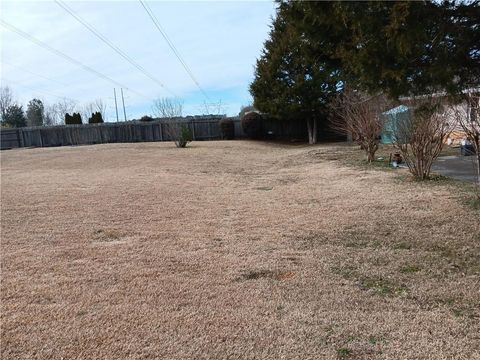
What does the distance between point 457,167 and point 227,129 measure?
2009 cm

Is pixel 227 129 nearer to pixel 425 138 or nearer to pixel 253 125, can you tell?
pixel 253 125

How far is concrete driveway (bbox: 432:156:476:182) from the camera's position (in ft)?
31.0

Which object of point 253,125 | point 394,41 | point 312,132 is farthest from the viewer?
point 253,125

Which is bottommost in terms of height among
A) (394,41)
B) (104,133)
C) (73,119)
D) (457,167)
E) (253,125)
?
(457,167)

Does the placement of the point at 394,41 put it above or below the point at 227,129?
above

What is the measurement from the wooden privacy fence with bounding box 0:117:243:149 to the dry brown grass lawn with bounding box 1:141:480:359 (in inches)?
905

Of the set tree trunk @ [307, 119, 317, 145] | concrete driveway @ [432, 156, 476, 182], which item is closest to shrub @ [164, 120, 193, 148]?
tree trunk @ [307, 119, 317, 145]

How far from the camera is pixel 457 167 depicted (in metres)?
11.0

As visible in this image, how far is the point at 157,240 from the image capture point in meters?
5.14

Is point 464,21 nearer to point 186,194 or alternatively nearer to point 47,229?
point 47,229

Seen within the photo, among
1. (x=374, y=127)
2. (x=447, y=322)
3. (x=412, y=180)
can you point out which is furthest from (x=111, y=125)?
(x=447, y=322)

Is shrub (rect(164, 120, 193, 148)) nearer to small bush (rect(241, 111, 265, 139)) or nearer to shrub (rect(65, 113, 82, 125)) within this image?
small bush (rect(241, 111, 265, 139))

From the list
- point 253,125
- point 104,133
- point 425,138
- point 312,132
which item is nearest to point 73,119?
point 104,133

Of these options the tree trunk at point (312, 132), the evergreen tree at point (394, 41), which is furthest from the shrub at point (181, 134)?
the evergreen tree at point (394, 41)
